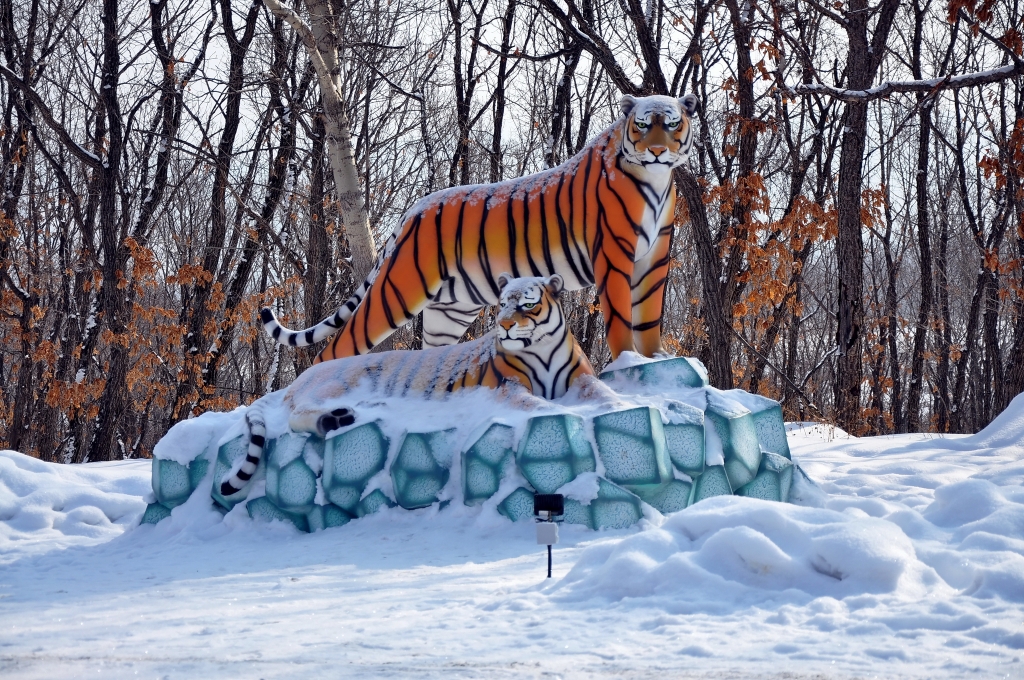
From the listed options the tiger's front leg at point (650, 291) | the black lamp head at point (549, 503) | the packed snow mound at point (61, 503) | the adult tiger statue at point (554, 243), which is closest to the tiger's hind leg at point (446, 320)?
the adult tiger statue at point (554, 243)

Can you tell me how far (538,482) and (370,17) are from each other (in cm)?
843

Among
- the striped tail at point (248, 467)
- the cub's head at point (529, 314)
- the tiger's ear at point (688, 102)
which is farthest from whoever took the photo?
the tiger's ear at point (688, 102)

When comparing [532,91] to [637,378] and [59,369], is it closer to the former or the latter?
[59,369]

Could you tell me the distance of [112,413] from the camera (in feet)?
38.6

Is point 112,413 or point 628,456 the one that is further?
point 112,413

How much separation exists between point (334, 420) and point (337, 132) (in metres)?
4.36

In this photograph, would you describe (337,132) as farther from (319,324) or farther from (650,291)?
(650,291)

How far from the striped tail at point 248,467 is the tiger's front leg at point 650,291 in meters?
2.19

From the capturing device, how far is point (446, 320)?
6.36 meters

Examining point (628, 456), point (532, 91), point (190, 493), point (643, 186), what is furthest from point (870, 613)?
point (532, 91)

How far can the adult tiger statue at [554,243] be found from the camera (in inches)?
215

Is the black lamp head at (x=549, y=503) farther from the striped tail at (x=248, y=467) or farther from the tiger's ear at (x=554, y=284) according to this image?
the striped tail at (x=248, y=467)

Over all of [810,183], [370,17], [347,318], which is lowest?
[347,318]

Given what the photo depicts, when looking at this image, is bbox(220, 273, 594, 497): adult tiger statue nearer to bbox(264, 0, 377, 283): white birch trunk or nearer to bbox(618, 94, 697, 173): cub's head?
bbox(618, 94, 697, 173): cub's head
